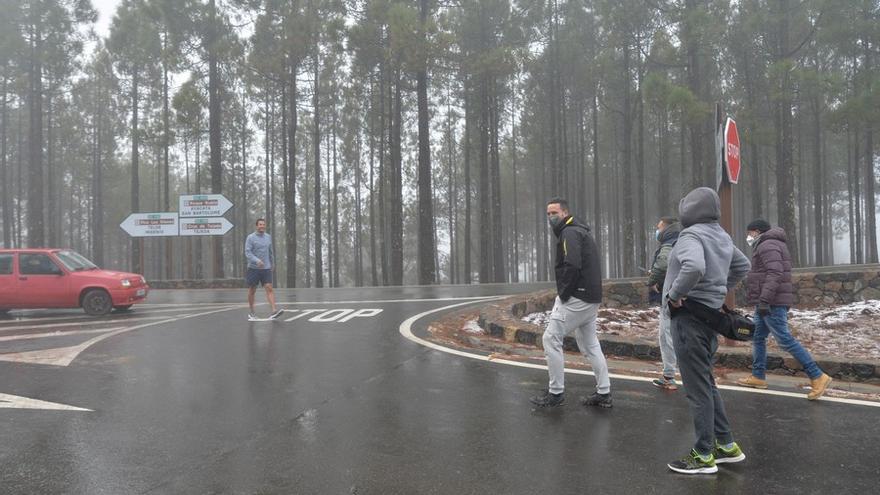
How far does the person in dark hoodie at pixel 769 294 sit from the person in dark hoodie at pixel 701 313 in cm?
213

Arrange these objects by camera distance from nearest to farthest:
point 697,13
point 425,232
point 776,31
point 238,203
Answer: point 697,13, point 776,31, point 425,232, point 238,203

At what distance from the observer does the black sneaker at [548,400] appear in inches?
192

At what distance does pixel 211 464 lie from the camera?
3670mm

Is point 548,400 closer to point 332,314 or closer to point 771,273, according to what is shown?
point 771,273

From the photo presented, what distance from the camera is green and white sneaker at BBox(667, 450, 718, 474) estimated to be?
11.6 ft

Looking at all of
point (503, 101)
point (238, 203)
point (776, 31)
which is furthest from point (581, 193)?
point (238, 203)

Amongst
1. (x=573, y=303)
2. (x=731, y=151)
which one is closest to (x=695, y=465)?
(x=573, y=303)

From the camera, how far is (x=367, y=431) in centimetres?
433

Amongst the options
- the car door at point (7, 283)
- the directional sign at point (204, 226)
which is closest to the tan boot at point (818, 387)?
the car door at point (7, 283)

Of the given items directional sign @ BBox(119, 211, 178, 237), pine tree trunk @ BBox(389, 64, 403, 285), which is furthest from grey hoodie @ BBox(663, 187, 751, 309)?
directional sign @ BBox(119, 211, 178, 237)

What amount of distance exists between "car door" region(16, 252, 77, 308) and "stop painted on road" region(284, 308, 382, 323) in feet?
14.7

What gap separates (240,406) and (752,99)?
31160 millimetres

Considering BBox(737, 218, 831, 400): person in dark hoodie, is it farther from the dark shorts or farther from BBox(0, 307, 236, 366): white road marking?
the dark shorts

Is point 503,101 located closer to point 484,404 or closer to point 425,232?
point 425,232
